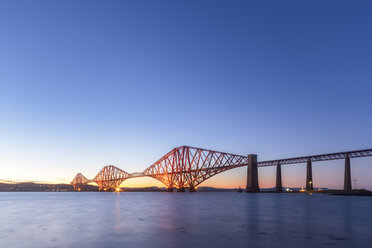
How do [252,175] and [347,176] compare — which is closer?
[347,176]

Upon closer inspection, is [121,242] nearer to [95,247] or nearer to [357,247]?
[95,247]

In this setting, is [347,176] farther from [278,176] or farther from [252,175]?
[252,175]

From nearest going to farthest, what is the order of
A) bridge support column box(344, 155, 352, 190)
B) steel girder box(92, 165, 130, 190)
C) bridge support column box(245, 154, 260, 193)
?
bridge support column box(344, 155, 352, 190)
bridge support column box(245, 154, 260, 193)
steel girder box(92, 165, 130, 190)

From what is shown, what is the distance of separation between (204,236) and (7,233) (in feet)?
32.9

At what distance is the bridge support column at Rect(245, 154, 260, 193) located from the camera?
3573 inches

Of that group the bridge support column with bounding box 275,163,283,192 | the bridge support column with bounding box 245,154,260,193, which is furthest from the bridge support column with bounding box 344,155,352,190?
the bridge support column with bounding box 245,154,260,193

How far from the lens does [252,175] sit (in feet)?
297

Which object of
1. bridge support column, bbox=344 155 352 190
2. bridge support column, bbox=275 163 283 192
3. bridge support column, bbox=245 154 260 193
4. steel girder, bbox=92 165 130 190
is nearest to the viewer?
bridge support column, bbox=344 155 352 190

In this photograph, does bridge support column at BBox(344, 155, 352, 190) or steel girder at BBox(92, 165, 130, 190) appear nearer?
bridge support column at BBox(344, 155, 352, 190)

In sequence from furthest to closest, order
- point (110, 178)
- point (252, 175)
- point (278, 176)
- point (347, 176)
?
point (110, 178) < point (278, 176) < point (252, 175) < point (347, 176)

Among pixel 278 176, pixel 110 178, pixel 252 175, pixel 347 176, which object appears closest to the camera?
pixel 347 176

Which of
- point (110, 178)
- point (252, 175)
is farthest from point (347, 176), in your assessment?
point (110, 178)

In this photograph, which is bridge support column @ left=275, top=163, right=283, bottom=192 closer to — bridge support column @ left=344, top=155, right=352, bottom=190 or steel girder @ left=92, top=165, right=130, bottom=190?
bridge support column @ left=344, top=155, right=352, bottom=190

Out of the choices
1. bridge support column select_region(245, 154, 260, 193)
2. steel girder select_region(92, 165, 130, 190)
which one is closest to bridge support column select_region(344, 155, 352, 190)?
bridge support column select_region(245, 154, 260, 193)
